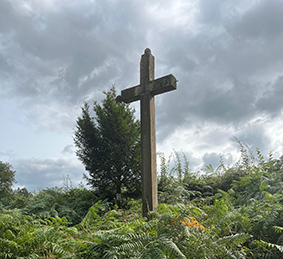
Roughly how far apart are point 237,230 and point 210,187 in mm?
3523

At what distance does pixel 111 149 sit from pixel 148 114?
314 centimetres

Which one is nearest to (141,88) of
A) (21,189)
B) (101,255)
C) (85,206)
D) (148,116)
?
(148,116)

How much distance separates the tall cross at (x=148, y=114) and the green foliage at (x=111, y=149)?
268 cm

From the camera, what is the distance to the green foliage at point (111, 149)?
832 centimetres

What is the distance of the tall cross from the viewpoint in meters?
5.28

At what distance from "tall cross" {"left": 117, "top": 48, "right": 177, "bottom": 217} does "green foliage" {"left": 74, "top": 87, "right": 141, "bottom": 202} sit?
268 cm

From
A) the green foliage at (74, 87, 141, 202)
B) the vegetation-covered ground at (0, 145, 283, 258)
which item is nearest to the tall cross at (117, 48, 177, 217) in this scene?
the vegetation-covered ground at (0, 145, 283, 258)

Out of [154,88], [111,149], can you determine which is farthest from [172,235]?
[111,149]

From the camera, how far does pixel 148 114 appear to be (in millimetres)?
5566

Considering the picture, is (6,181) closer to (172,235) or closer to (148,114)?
(148,114)

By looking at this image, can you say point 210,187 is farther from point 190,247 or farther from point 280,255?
point 190,247

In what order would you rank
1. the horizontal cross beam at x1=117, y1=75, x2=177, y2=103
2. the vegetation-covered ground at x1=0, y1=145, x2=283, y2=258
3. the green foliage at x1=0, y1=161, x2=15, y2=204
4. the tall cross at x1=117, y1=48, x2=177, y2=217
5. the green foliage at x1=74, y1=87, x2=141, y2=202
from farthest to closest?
the green foliage at x1=0, y1=161, x2=15, y2=204 → the green foliage at x1=74, y1=87, x2=141, y2=202 → the horizontal cross beam at x1=117, y1=75, x2=177, y2=103 → the tall cross at x1=117, y1=48, x2=177, y2=217 → the vegetation-covered ground at x1=0, y1=145, x2=283, y2=258

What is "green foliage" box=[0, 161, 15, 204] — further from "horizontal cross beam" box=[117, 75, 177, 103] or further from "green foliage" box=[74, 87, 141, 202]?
"horizontal cross beam" box=[117, 75, 177, 103]

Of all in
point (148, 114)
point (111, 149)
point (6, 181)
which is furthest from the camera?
point (6, 181)
